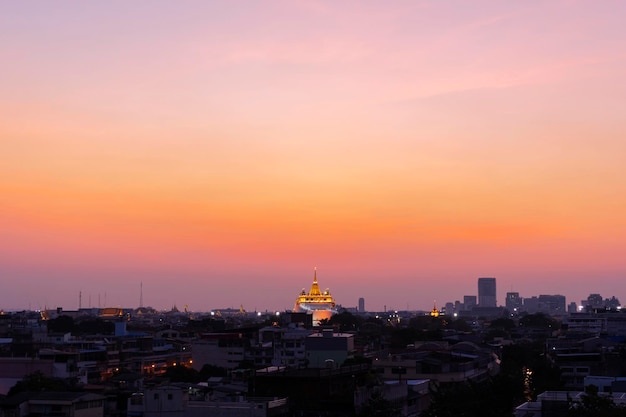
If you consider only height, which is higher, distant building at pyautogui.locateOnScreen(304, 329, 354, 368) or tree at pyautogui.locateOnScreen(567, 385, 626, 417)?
distant building at pyautogui.locateOnScreen(304, 329, 354, 368)

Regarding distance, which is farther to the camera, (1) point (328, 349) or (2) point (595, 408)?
(1) point (328, 349)

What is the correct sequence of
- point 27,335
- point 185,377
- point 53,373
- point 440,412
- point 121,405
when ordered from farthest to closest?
point 27,335 < point 185,377 < point 53,373 < point 121,405 < point 440,412

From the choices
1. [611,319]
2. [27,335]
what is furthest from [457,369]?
[611,319]

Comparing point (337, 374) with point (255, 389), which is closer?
point (255, 389)

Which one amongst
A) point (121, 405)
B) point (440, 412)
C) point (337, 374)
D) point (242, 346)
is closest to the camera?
point (440, 412)

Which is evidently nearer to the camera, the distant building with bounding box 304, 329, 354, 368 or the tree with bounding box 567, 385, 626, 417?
the tree with bounding box 567, 385, 626, 417

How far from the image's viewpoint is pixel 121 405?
41094 mm

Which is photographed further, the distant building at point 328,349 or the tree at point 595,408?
the distant building at point 328,349

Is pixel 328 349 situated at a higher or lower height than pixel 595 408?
higher

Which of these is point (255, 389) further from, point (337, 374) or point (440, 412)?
point (440, 412)

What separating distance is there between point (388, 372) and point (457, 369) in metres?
3.58

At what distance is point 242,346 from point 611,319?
5039cm

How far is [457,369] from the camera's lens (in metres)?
55.4

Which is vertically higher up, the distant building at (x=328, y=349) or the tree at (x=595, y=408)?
the distant building at (x=328, y=349)
